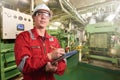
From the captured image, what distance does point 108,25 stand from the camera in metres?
4.14

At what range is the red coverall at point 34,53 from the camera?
2.71ft

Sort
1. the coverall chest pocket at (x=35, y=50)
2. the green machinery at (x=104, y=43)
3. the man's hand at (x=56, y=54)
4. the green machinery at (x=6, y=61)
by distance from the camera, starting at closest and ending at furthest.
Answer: the man's hand at (x=56, y=54) < the coverall chest pocket at (x=35, y=50) < the green machinery at (x=6, y=61) < the green machinery at (x=104, y=43)

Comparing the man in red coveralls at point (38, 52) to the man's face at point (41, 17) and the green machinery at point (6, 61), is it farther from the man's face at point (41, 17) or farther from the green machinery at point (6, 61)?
the green machinery at point (6, 61)

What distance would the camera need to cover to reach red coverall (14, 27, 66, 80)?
826mm

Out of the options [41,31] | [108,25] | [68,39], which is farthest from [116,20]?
[41,31]

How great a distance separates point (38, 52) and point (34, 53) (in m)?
0.04

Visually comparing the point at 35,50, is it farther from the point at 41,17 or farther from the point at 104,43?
the point at 104,43

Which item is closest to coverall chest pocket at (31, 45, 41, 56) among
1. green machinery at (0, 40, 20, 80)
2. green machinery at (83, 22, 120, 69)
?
green machinery at (0, 40, 20, 80)

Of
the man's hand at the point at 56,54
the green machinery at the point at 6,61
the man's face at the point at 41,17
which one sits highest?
the man's face at the point at 41,17

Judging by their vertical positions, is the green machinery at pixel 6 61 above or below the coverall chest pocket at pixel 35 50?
below

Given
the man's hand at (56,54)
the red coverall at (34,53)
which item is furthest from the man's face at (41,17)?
the man's hand at (56,54)

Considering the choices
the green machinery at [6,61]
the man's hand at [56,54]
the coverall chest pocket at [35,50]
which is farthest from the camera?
the green machinery at [6,61]

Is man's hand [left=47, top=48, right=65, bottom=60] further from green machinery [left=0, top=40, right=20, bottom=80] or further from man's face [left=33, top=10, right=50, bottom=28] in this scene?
green machinery [left=0, top=40, right=20, bottom=80]

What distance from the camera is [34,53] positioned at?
0.98 m
